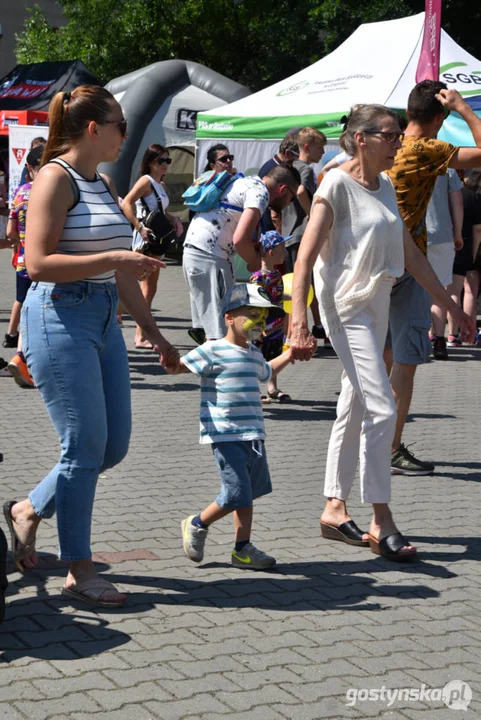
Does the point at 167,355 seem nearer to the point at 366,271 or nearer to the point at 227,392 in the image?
the point at 227,392

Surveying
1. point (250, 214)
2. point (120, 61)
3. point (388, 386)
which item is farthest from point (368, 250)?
point (120, 61)

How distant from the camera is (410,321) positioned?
635 centimetres

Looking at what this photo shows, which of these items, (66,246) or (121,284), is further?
(121,284)

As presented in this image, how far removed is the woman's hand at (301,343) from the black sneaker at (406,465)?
85.3 inches

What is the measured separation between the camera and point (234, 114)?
15.7m

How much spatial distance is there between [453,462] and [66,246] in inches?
148

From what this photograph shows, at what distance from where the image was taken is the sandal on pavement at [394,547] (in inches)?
199

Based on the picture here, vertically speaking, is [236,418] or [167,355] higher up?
[167,355]

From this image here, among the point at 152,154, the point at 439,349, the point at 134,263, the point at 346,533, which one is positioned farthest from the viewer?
the point at 439,349

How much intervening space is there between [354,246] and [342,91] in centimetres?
1030

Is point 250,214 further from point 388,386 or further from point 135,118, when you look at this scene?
point 135,118

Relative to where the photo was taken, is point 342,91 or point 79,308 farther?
point 342,91

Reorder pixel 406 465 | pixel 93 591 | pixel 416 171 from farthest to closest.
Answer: pixel 406 465
pixel 416 171
pixel 93 591

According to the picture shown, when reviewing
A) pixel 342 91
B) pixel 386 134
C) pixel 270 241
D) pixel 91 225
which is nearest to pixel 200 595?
pixel 91 225
